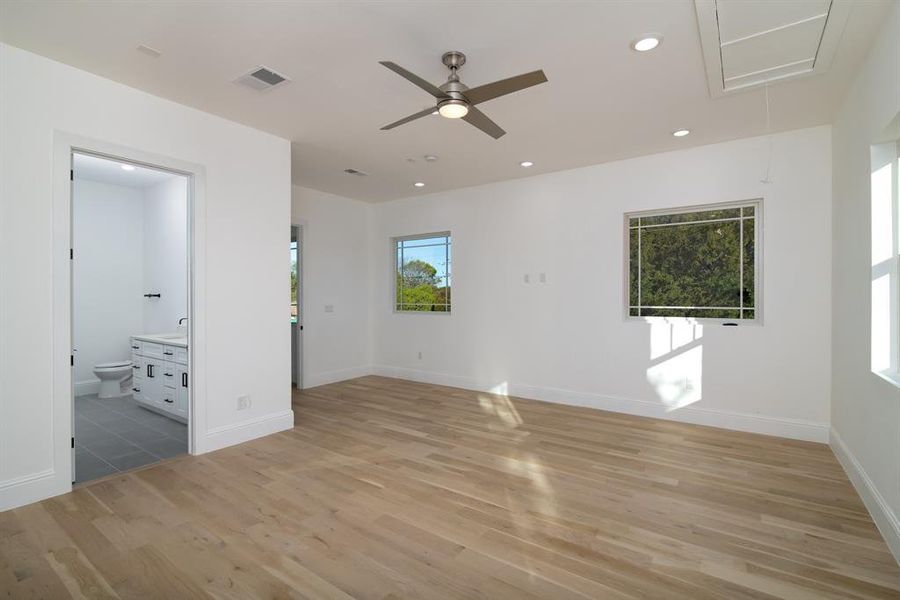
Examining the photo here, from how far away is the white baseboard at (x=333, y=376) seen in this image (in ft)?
20.3

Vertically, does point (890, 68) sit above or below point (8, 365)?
above

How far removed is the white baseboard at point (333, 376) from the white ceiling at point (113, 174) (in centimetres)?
316

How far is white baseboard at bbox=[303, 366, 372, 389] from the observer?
6.19m

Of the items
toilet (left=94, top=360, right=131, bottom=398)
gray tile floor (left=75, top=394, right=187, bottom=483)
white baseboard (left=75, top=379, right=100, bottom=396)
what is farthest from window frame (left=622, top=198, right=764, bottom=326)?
white baseboard (left=75, top=379, right=100, bottom=396)

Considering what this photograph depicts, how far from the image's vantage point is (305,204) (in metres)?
6.16

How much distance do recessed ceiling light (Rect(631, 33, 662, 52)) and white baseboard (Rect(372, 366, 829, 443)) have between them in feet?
11.5

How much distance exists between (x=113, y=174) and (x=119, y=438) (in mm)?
3622

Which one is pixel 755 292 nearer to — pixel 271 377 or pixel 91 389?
pixel 271 377

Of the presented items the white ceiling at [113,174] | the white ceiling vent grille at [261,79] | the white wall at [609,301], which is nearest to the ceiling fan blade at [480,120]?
the white ceiling vent grille at [261,79]

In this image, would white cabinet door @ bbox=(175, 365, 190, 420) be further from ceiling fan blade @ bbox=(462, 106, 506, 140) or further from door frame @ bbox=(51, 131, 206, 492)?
ceiling fan blade @ bbox=(462, 106, 506, 140)

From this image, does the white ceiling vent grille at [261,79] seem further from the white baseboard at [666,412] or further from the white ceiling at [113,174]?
the white baseboard at [666,412]

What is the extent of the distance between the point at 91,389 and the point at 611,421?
6.76 meters

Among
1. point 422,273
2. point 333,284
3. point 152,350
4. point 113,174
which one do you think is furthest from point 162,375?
point 422,273

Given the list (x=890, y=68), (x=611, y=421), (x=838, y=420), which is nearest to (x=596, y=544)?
(x=611, y=421)
